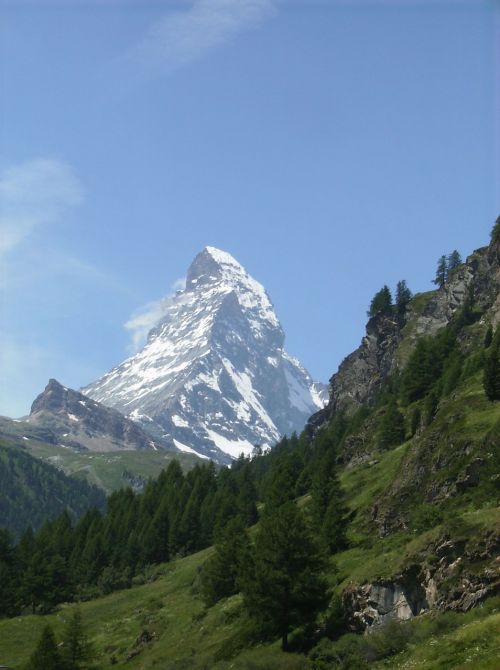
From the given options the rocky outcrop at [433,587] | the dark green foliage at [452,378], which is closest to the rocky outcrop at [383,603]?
the rocky outcrop at [433,587]

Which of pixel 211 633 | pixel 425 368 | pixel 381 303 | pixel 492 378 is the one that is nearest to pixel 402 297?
pixel 381 303

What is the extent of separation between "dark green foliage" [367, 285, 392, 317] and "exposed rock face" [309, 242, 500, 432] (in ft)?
5.99

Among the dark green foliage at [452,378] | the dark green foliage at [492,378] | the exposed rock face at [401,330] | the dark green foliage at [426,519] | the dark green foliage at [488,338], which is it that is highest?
the exposed rock face at [401,330]

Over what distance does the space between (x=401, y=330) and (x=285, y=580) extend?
13837 cm

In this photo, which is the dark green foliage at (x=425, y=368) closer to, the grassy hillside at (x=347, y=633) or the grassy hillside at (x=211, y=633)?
the grassy hillside at (x=347, y=633)

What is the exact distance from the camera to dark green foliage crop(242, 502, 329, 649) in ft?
164

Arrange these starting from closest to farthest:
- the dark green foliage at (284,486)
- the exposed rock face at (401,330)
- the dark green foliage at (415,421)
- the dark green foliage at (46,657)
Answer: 1. the dark green foliage at (46,657)
2. the dark green foliage at (284,486)
3. the dark green foliage at (415,421)
4. the exposed rock face at (401,330)

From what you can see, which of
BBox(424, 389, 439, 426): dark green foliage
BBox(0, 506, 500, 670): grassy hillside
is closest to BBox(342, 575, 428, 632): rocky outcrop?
BBox(0, 506, 500, 670): grassy hillside

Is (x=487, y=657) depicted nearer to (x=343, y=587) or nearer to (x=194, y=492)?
(x=343, y=587)

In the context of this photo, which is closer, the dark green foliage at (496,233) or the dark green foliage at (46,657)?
the dark green foliage at (46,657)

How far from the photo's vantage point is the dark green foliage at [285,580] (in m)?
50.0

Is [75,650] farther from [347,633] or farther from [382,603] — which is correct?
[382,603]

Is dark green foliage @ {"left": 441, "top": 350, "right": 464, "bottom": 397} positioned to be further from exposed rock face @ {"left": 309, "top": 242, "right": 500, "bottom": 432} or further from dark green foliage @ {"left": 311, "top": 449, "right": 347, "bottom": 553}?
exposed rock face @ {"left": 309, "top": 242, "right": 500, "bottom": 432}

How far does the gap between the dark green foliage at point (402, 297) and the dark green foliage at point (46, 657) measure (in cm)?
14122
